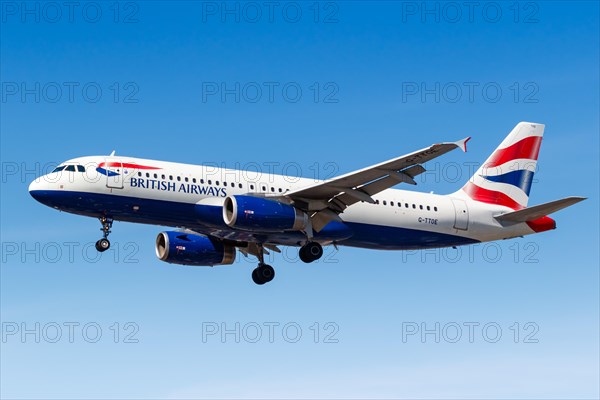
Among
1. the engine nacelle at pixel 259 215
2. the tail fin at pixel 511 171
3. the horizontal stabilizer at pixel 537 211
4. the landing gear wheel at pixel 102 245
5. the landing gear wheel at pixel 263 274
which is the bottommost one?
the landing gear wheel at pixel 102 245

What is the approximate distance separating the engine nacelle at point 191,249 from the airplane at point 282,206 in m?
0.05

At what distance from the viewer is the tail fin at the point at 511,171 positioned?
51.7 metres

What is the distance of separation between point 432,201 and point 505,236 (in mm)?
3957

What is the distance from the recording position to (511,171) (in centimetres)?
5284

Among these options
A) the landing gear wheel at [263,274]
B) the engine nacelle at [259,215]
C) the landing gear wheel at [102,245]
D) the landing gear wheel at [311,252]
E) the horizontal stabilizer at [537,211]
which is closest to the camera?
the engine nacelle at [259,215]

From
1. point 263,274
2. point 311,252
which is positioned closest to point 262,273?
point 263,274

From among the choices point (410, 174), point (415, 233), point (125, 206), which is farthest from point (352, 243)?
point (125, 206)

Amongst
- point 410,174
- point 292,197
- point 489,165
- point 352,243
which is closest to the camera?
point 410,174

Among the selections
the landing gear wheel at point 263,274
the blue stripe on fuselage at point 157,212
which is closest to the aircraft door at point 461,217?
the blue stripe on fuselage at point 157,212

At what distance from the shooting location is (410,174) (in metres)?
42.2

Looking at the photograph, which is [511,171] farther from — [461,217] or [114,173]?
[114,173]

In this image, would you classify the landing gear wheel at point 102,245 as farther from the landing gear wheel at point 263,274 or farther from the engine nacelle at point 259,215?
the landing gear wheel at point 263,274

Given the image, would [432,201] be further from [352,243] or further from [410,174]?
[410,174]

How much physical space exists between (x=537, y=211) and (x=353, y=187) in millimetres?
9054
